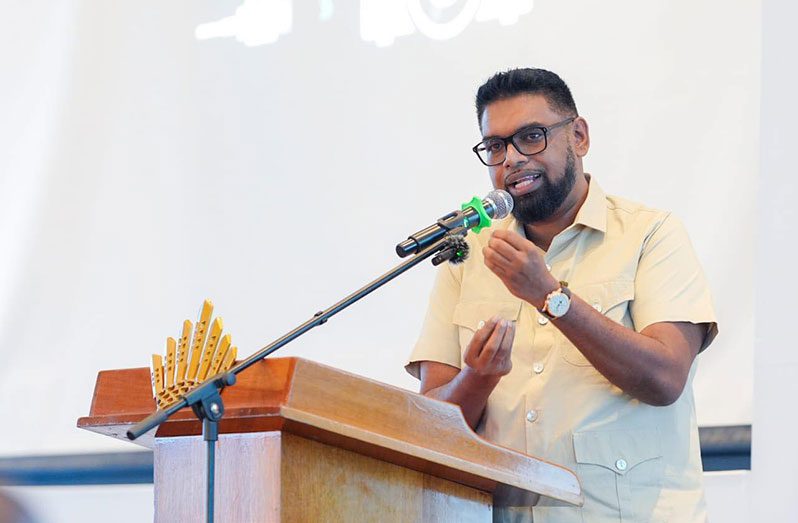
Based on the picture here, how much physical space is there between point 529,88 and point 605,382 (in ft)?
2.32

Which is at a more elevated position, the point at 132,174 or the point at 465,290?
the point at 132,174

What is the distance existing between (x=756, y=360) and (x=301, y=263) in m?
1.45

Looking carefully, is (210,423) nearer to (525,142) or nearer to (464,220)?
(464,220)

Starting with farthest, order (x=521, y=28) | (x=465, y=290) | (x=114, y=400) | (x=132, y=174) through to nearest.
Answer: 1. (x=132, y=174)
2. (x=521, y=28)
3. (x=465, y=290)
4. (x=114, y=400)

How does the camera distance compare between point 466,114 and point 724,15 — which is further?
point 466,114

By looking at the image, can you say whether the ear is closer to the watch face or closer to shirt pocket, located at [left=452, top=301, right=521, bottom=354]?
shirt pocket, located at [left=452, top=301, right=521, bottom=354]

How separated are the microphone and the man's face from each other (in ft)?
1.33

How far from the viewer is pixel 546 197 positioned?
2490mm

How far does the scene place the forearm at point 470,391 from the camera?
2262mm

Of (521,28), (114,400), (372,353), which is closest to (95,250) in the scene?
(372,353)

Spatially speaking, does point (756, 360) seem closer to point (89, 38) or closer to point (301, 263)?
point (301, 263)

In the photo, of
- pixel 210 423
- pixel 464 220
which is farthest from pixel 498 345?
pixel 210 423

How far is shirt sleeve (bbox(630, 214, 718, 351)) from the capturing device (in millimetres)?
2299

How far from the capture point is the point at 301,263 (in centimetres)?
368
